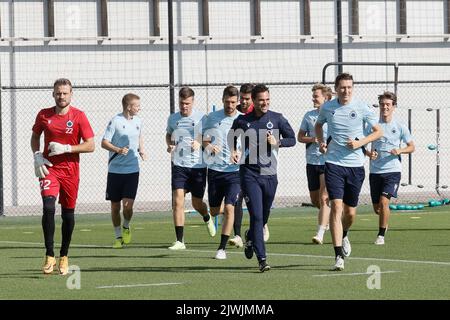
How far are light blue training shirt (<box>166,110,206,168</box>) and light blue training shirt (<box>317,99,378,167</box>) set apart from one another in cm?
336

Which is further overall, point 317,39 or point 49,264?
point 317,39

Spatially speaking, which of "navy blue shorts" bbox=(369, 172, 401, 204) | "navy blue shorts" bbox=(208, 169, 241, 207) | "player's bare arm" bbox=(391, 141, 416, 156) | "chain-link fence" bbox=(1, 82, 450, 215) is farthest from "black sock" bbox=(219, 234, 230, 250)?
"chain-link fence" bbox=(1, 82, 450, 215)

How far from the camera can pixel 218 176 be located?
757 inches

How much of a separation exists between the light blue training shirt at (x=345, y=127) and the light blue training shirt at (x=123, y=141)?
189 inches

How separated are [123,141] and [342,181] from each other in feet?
17.4

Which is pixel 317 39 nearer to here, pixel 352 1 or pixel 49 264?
pixel 352 1

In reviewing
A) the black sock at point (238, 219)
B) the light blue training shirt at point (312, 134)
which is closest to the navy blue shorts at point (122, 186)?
the black sock at point (238, 219)

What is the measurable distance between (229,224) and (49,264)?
9.83ft

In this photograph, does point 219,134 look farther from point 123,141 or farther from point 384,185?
point 384,185

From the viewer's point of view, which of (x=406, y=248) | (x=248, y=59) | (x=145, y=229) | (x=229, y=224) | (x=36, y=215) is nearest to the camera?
(x=229, y=224)

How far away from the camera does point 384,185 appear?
822 inches

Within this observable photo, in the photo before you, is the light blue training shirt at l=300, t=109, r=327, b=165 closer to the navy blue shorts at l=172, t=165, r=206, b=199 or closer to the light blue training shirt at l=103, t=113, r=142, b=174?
the navy blue shorts at l=172, t=165, r=206, b=199

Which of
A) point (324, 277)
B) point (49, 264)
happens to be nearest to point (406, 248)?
point (324, 277)

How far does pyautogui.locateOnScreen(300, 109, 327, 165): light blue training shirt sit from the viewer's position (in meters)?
21.4
